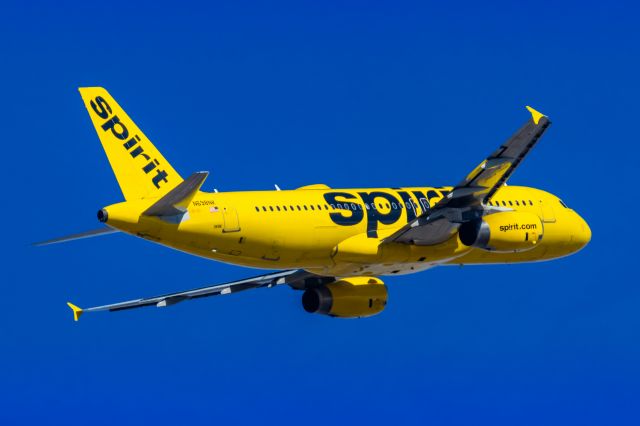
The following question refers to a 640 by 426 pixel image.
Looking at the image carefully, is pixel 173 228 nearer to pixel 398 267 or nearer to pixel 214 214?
pixel 214 214

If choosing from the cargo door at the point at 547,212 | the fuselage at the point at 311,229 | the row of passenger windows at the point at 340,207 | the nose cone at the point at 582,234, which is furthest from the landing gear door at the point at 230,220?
the nose cone at the point at 582,234

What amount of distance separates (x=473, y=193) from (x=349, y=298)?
918cm

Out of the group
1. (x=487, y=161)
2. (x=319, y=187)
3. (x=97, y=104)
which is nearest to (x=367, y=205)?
(x=319, y=187)

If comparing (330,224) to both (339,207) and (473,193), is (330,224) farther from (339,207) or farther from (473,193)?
(473,193)

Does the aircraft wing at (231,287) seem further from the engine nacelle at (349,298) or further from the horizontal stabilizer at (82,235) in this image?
the horizontal stabilizer at (82,235)

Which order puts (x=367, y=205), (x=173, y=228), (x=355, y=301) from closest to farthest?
(x=173, y=228)
(x=367, y=205)
(x=355, y=301)

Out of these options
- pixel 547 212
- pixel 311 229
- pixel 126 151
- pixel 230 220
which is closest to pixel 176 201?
pixel 230 220

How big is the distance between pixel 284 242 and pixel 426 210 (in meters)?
6.78

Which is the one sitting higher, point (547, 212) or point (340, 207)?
point (547, 212)

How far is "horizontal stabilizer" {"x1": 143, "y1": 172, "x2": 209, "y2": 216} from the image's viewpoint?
6159cm

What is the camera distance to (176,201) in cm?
6269

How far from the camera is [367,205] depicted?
2697 inches

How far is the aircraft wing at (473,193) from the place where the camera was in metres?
63.0

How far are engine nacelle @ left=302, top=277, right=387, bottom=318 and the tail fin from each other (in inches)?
414
